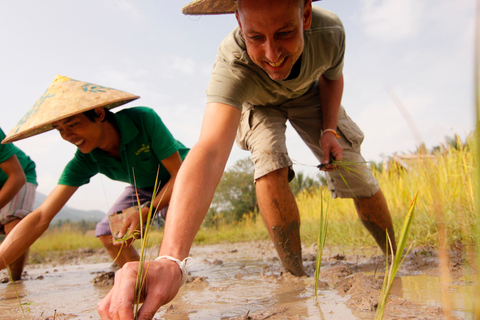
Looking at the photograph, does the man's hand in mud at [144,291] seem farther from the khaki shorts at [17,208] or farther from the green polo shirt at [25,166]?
the khaki shorts at [17,208]

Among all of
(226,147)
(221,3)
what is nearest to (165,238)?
(226,147)

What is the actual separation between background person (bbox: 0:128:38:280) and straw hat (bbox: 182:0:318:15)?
94.3 inches

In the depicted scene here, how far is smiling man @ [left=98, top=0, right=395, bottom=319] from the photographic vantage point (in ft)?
4.10

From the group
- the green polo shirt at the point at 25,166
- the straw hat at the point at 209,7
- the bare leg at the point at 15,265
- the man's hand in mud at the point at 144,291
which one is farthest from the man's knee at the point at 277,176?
the bare leg at the point at 15,265

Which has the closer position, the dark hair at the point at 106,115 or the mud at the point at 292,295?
the mud at the point at 292,295

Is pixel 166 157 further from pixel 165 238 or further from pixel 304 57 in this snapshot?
pixel 165 238

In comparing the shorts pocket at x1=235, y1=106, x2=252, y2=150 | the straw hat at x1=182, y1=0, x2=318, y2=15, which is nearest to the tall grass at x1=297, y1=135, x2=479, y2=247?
the shorts pocket at x1=235, y1=106, x2=252, y2=150

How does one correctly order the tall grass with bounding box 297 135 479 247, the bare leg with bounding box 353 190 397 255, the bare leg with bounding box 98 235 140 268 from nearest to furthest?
1. the bare leg with bounding box 353 190 397 255
2. the tall grass with bounding box 297 135 479 247
3. the bare leg with bounding box 98 235 140 268

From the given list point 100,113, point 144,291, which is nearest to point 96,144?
point 100,113

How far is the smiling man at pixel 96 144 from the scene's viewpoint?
2.46 m

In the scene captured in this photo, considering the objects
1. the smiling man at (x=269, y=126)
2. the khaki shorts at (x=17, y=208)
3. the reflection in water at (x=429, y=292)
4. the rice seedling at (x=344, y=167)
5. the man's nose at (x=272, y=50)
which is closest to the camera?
the smiling man at (x=269, y=126)

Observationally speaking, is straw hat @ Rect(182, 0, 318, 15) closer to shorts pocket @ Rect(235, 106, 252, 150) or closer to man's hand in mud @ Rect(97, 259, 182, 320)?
shorts pocket @ Rect(235, 106, 252, 150)

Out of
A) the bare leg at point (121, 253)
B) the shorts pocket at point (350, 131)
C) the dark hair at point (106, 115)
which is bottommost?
the bare leg at point (121, 253)

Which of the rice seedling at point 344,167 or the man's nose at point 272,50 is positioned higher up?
the man's nose at point 272,50
